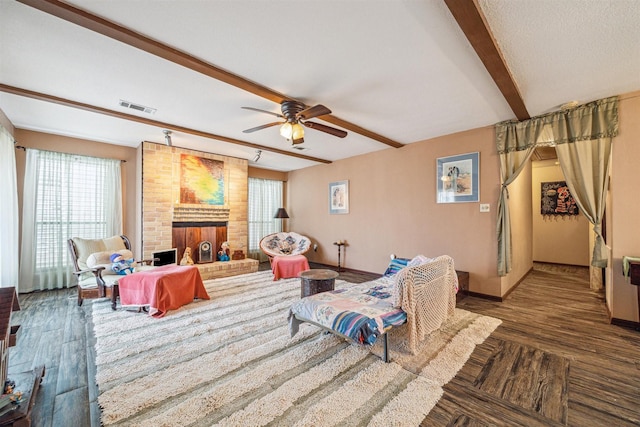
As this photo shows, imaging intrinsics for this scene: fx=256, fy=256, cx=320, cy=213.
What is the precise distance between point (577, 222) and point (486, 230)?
435cm

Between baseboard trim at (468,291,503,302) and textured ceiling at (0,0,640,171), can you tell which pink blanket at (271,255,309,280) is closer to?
textured ceiling at (0,0,640,171)

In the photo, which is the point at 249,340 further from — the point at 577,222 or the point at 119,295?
the point at 577,222

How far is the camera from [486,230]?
3918 mm

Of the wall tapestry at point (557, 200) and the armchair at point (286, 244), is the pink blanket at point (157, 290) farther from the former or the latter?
the wall tapestry at point (557, 200)

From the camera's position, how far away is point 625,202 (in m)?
2.88

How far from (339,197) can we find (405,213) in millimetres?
1776

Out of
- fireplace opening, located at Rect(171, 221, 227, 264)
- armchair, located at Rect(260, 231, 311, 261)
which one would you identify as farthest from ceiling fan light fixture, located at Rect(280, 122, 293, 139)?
fireplace opening, located at Rect(171, 221, 227, 264)

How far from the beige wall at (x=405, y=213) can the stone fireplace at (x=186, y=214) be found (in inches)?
75.4

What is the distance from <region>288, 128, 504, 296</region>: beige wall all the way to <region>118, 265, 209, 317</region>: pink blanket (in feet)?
11.7

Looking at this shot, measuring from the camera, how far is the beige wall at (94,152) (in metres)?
4.11

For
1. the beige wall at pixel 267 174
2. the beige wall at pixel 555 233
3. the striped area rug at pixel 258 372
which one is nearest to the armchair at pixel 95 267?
the striped area rug at pixel 258 372

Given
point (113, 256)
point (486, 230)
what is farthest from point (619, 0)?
point (113, 256)

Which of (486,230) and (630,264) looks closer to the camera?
(630,264)

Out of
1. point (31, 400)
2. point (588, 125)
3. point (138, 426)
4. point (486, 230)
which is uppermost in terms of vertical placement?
point (588, 125)
